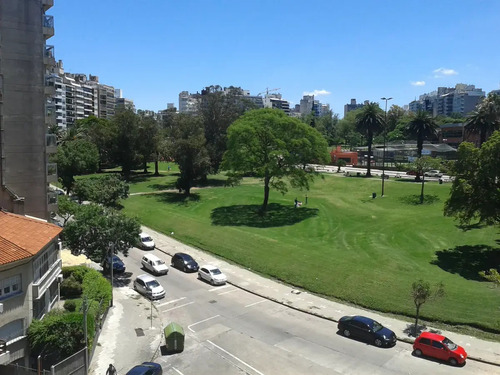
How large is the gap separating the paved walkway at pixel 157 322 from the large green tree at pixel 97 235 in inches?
139

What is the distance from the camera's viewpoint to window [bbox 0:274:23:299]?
1996cm

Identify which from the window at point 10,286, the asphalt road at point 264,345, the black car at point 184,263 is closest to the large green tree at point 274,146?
the black car at point 184,263

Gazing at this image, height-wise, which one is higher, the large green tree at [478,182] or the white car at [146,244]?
the large green tree at [478,182]

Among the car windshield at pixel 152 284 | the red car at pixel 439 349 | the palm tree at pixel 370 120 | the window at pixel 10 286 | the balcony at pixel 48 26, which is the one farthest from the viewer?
the palm tree at pixel 370 120

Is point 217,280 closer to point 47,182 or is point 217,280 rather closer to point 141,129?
point 47,182

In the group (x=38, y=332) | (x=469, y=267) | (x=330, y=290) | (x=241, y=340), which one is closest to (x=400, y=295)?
(x=330, y=290)

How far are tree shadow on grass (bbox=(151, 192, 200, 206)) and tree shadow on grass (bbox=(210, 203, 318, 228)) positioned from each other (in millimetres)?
7604

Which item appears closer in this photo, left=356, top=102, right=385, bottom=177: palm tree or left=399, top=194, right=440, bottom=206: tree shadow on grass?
left=399, top=194, right=440, bottom=206: tree shadow on grass

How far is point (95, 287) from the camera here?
28.3 meters

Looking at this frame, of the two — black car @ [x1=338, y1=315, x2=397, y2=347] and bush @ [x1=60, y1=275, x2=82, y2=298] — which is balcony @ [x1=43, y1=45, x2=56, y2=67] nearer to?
bush @ [x1=60, y1=275, x2=82, y2=298]

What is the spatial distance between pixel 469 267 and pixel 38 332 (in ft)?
112

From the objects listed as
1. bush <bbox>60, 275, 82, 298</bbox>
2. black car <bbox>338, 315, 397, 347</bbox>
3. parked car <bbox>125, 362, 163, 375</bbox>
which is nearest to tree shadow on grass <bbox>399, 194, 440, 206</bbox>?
black car <bbox>338, 315, 397, 347</bbox>

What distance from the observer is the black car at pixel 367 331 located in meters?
25.1

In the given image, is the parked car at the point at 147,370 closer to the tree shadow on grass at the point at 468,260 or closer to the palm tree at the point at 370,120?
the tree shadow on grass at the point at 468,260
